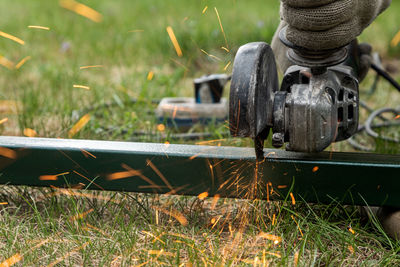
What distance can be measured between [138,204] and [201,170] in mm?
274

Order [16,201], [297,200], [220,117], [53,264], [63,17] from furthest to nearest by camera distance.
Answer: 1. [63,17]
2. [220,117]
3. [16,201]
4. [297,200]
5. [53,264]

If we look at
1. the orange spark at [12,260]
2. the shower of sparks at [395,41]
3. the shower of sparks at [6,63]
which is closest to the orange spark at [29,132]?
the orange spark at [12,260]

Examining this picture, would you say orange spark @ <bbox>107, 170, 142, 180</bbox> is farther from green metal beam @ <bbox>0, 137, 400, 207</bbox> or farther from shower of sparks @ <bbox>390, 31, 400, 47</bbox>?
shower of sparks @ <bbox>390, 31, 400, 47</bbox>

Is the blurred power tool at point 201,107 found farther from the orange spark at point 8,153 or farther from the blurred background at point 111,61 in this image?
the orange spark at point 8,153

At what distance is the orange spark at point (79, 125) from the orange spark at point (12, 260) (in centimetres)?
86

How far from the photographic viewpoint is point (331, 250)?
1.26 metres

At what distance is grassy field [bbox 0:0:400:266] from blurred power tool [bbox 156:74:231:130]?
0.20ft

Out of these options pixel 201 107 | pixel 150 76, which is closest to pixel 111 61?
pixel 150 76

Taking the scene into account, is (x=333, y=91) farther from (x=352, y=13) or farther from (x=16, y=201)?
(x=16, y=201)

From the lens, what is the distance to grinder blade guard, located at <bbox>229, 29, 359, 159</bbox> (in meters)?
1.23

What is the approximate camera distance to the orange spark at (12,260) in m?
1.22

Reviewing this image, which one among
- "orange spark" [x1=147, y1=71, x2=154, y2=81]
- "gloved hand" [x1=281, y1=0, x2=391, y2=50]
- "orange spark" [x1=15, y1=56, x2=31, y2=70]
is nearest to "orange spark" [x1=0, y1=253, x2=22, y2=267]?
"gloved hand" [x1=281, y1=0, x2=391, y2=50]

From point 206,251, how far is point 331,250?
11.9 inches

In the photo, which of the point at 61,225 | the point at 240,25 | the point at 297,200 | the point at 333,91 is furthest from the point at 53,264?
the point at 240,25
